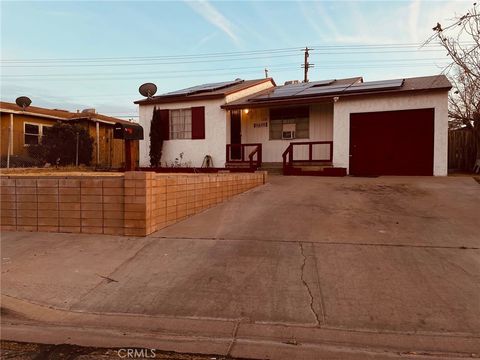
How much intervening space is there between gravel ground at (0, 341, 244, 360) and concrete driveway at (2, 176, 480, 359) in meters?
0.13

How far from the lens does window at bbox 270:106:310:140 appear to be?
1594 cm

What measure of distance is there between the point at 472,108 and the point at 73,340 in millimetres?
18943

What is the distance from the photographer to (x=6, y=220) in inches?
279

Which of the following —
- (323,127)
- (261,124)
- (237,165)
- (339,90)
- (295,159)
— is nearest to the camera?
(339,90)

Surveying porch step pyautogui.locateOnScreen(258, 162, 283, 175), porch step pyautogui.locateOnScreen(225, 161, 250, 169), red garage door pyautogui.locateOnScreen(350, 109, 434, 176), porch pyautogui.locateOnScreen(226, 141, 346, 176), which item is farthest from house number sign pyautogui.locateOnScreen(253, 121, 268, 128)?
red garage door pyautogui.locateOnScreen(350, 109, 434, 176)

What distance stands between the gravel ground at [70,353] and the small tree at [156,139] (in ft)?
46.2

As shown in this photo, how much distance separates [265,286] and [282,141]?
12.0m

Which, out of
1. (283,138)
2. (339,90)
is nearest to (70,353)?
(339,90)

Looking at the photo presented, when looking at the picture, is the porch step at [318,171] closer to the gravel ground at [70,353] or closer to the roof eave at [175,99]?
→ the roof eave at [175,99]

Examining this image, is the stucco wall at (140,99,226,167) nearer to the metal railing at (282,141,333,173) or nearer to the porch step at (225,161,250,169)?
the porch step at (225,161,250,169)

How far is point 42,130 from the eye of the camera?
23250mm

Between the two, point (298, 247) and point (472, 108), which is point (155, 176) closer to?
point (298, 247)

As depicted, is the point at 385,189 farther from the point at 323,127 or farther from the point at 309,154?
the point at 323,127

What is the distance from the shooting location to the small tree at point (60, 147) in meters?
20.0
